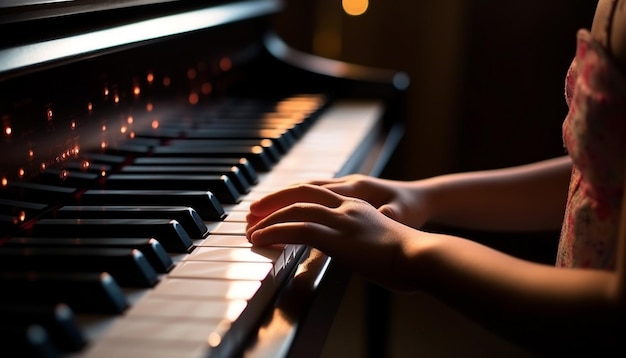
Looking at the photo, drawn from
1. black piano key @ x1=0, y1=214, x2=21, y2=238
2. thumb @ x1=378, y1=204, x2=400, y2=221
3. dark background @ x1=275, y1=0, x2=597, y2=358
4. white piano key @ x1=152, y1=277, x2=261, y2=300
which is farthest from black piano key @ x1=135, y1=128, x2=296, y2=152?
dark background @ x1=275, y1=0, x2=597, y2=358

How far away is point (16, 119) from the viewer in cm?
85

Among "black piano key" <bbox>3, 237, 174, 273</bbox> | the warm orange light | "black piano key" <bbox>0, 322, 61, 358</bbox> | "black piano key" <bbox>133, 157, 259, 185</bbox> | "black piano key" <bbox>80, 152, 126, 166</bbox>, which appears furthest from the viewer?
the warm orange light

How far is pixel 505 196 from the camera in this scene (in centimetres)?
120

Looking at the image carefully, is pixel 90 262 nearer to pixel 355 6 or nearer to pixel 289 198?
pixel 289 198

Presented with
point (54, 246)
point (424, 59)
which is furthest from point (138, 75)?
point (424, 59)

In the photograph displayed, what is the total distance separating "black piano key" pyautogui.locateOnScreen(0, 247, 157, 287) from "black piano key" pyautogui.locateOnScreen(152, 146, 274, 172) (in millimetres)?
472

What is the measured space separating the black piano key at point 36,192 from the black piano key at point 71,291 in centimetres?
16

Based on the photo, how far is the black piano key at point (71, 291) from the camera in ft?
2.19

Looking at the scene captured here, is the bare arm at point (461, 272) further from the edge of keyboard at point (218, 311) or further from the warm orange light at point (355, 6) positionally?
the warm orange light at point (355, 6)

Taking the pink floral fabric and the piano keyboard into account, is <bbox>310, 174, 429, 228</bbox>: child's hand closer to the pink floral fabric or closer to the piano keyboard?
the piano keyboard

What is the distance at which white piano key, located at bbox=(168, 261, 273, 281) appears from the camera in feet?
2.51

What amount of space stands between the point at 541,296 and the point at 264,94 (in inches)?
46.4

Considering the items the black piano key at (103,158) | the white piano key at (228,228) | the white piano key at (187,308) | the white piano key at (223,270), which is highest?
the black piano key at (103,158)

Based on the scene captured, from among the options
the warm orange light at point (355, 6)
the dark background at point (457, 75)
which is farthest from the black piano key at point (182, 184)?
the warm orange light at point (355, 6)
